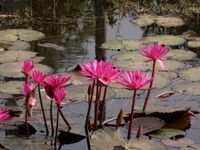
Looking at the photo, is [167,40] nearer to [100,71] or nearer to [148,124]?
[148,124]

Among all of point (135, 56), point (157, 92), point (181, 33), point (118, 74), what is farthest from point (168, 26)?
point (118, 74)

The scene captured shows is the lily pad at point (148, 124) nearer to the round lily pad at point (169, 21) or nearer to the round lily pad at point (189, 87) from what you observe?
the round lily pad at point (189, 87)

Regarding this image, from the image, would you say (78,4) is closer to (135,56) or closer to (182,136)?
(135,56)

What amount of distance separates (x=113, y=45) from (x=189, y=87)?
1316 mm

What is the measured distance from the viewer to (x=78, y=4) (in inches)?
259

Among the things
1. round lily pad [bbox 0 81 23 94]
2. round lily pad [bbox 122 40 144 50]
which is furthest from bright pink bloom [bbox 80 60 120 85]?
round lily pad [bbox 122 40 144 50]

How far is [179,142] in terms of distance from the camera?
2.71 metres

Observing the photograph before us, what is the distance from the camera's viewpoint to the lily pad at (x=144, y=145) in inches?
99.5

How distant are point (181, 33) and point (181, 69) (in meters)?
1.31

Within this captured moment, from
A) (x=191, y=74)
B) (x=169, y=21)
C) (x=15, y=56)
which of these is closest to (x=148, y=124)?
(x=191, y=74)

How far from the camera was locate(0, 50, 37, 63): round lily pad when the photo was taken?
422cm

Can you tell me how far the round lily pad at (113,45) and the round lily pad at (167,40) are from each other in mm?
282

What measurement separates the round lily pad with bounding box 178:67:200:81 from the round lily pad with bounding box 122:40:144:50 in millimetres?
823

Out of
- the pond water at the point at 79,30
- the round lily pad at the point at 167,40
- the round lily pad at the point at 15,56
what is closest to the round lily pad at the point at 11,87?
the pond water at the point at 79,30
